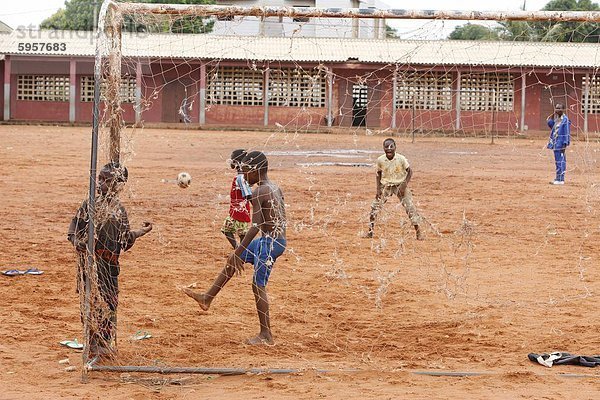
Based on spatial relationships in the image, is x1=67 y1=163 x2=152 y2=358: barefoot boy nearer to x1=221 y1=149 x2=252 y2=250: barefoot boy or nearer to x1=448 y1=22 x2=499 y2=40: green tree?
x1=221 y1=149 x2=252 y2=250: barefoot boy

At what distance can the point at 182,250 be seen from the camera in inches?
424

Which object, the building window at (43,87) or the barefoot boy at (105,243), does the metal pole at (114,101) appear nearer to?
the barefoot boy at (105,243)

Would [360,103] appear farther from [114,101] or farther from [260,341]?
[114,101]

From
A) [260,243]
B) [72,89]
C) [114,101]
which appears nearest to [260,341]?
[260,243]

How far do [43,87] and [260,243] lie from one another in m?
35.0

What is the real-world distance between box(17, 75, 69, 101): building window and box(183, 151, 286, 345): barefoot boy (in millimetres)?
34252

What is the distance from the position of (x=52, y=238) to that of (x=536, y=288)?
19.2 ft

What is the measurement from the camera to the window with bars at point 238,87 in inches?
1460

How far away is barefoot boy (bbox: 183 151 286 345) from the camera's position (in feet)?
21.6

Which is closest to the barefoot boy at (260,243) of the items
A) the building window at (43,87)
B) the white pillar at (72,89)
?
the white pillar at (72,89)

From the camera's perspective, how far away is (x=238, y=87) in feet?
125

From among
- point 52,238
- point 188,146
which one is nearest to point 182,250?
point 52,238

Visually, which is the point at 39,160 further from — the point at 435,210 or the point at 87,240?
the point at 87,240

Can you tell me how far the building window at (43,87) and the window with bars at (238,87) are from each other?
6.58 meters
